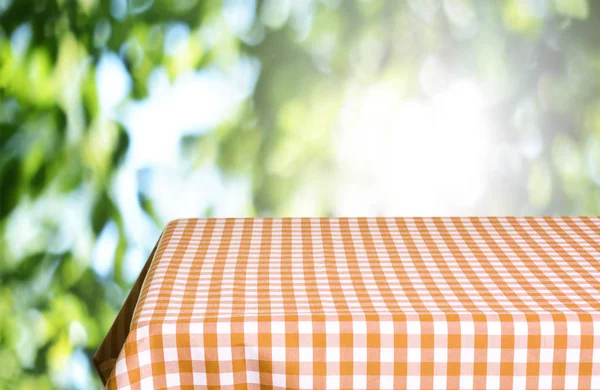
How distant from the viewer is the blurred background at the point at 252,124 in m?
2.14

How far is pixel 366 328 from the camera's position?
3.50 feet

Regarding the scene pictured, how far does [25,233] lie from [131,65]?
24.3 inches

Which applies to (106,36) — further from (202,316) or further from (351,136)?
(202,316)

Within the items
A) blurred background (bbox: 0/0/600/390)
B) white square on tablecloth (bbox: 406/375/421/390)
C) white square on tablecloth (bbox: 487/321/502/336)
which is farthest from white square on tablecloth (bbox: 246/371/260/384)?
blurred background (bbox: 0/0/600/390)

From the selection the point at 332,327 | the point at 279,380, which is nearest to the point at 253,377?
the point at 279,380

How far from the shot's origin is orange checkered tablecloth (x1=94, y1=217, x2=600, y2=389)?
1062 mm

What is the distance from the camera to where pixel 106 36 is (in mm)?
2150

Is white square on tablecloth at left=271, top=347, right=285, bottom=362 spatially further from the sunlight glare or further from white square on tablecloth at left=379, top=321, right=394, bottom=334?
the sunlight glare

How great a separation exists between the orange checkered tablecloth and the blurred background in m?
0.95

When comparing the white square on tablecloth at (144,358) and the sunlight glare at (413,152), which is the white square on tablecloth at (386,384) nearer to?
the white square on tablecloth at (144,358)

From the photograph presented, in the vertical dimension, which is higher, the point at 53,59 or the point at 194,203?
the point at 53,59

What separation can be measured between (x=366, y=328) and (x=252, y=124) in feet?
3.98

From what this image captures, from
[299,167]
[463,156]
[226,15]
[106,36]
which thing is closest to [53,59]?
[106,36]

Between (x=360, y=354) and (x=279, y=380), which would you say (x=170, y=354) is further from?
(x=360, y=354)
